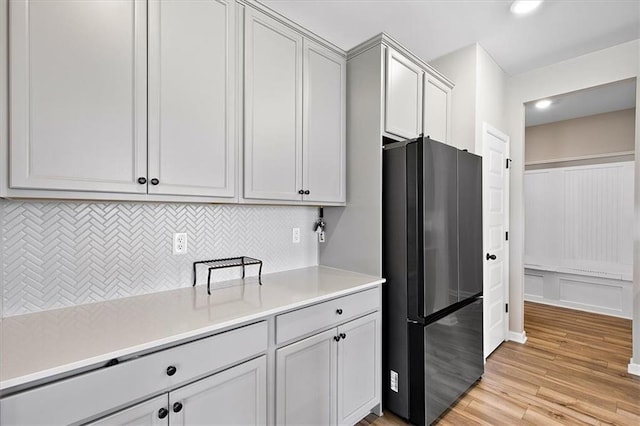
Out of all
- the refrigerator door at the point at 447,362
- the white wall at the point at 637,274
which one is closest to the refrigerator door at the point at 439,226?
the refrigerator door at the point at 447,362

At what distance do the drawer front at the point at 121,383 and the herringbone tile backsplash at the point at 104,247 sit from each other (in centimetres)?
64

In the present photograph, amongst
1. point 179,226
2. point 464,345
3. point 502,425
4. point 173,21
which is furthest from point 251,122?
point 502,425

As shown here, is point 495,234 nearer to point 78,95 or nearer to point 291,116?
point 291,116

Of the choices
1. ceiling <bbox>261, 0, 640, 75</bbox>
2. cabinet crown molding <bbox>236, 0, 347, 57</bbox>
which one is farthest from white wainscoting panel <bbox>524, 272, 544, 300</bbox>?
cabinet crown molding <bbox>236, 0, 347, 57</bbox>

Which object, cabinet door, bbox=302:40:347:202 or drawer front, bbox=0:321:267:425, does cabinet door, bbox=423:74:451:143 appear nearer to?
cabinet door, bbox=302:40:347:202

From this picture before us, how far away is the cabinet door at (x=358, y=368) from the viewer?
174 centimetres

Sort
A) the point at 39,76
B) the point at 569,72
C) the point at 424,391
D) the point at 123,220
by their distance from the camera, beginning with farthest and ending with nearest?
1. the point at 569,72
2. the point at 424,391
3. the point at 123,220
4. the point at 39,76

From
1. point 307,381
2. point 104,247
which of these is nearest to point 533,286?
point 307,381

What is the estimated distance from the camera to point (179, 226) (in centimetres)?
175

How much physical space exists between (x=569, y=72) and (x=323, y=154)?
2.75 metres

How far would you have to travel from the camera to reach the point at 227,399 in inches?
49.6

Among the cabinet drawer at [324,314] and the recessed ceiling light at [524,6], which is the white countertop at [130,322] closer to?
the cabinet drawer at [324,314]

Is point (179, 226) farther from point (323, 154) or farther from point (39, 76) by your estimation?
point (323, 154)

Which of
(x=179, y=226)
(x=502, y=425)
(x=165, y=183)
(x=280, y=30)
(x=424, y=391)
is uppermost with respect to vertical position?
(x=280, y=30)
